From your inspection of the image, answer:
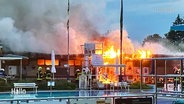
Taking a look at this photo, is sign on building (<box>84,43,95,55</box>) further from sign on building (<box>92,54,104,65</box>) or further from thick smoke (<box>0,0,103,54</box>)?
thick smoke (<box>0,0,103,54</box>)

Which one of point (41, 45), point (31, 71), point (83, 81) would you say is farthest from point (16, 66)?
point (83, 81)

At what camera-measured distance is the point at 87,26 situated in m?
42.2

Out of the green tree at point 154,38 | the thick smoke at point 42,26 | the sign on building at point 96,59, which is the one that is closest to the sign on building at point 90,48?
the sign on building at point 96,59

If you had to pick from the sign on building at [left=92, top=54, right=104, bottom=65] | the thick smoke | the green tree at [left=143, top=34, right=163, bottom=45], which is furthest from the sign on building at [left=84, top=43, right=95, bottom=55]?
the green tree at [left=143, top=34, right=163, bottom=45]

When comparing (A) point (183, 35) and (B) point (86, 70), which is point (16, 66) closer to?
(B) point (86, 70)

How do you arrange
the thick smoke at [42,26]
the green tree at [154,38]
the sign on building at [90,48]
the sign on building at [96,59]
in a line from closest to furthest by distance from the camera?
the sign on building at [96,59]
the sign on building at [90,48]
the thick smoke at [42,26]
the green tree at [154,38]

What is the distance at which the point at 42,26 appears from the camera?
137 feet

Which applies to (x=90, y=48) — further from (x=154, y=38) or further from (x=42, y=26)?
(x=154, y=38)

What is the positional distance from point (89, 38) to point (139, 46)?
5278 mm

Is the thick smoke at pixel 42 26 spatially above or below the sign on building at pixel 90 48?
above

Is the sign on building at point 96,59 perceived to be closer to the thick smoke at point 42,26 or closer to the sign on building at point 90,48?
the sign on building at point 90,48

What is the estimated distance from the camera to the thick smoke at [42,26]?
39.8 meters

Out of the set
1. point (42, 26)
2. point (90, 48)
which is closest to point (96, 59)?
point (90, 48)

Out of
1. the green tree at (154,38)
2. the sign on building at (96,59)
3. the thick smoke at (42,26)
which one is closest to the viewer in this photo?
the sign on building at (96,59)
